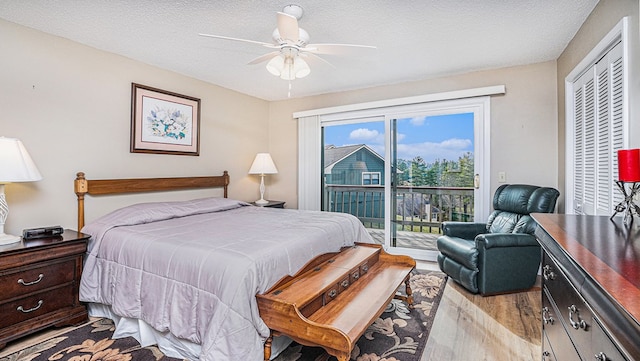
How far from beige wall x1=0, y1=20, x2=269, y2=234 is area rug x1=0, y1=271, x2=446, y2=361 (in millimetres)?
1070

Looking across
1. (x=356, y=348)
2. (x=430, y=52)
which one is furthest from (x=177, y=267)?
(x=430, y=52)

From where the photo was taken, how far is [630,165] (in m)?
1.39

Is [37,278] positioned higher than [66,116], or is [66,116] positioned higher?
[66,116]

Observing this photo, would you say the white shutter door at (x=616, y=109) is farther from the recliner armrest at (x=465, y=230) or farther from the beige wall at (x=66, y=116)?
the beige wall at (x=66, y=116)

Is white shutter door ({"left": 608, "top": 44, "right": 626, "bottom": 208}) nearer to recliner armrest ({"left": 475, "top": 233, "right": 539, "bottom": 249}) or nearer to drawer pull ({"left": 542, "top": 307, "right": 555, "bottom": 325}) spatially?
recliner armrest ({"left": 475, "top": 233, "right": 539, "bottom": 249})

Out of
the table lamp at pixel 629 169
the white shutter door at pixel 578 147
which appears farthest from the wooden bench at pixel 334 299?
the white shutter door at pixel 578 147

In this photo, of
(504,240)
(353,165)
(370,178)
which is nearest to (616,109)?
(504,240)

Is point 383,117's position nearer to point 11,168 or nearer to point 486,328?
point 486,328

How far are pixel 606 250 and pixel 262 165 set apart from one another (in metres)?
4.07

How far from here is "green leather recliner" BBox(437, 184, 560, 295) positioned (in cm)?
288

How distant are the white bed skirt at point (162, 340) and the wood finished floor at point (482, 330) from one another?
53 cm

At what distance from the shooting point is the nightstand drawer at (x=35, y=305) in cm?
208

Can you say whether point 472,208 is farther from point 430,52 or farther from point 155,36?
point 155,36

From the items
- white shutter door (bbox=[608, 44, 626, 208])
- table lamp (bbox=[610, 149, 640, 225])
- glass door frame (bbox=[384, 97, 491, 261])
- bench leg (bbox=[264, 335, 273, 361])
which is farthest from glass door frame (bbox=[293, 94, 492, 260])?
bench leg (bbox=[264, 335, 273, 361])
